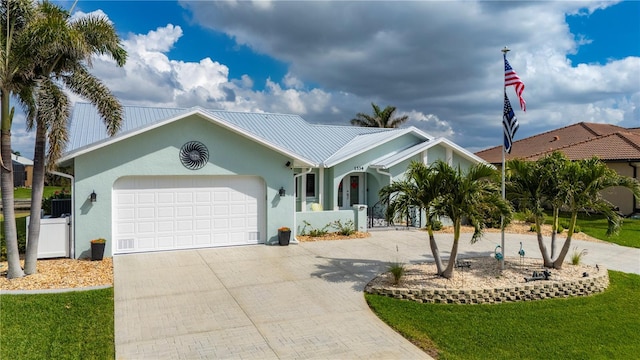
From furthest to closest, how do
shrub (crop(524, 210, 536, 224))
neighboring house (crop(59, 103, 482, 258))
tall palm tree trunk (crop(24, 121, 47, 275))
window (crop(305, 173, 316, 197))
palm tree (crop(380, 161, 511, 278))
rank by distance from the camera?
window (crop(305, 173, 316, 197)) → neighboring house (crop(59, 103, 482, 258)) → shrub (crop(524, 210, 536, 224)) → tall palm tree trunk (crop(24, 121, 47, 275)) → palm tree (crop(380, 161, 511, 278))

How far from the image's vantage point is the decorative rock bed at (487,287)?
Answer: 30.0ft

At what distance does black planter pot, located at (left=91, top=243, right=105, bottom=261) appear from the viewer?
1202 centimetres

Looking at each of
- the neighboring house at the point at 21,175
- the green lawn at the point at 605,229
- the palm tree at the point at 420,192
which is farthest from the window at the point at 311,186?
the neighboring house at the point at 21,175

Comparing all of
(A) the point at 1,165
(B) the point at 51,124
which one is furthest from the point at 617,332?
(A) the point at 1,165

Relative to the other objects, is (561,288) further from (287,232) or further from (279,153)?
(279,153)

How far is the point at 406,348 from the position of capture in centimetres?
686

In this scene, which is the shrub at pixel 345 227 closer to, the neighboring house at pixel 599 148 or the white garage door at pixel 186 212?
the white garage door at pixel 186 212

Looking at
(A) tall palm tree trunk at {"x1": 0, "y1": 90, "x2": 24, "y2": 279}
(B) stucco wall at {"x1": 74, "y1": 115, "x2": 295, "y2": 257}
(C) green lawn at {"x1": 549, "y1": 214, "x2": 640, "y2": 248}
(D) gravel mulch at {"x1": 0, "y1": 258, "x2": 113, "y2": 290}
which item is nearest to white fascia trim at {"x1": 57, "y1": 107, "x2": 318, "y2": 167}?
(B) stucco wall at {"x1": 74, "y1": 115, "x2": 295, "y2": 257}

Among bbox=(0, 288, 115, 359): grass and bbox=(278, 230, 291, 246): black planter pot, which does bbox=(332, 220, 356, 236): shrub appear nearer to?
bbox=(278, 230, 291, 246): black planter pot

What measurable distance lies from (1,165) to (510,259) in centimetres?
1409

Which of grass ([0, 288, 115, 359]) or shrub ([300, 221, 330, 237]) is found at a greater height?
shrub ([300, 221, 330, 237])

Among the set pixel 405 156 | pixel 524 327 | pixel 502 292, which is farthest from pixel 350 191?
pixel 524 327

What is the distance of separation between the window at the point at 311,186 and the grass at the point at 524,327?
1189 centimetres

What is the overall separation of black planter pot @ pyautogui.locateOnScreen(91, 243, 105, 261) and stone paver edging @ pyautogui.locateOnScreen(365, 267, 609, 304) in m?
7.97
